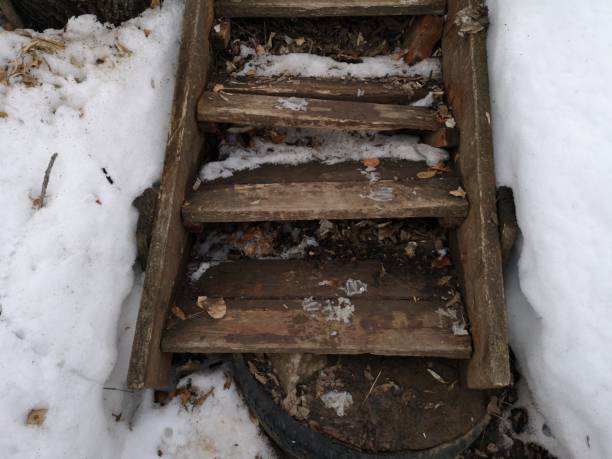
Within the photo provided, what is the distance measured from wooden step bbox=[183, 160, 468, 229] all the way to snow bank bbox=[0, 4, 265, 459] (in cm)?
31

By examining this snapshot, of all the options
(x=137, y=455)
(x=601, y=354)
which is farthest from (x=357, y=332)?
(x=137, y=455)

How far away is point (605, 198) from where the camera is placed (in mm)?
1482

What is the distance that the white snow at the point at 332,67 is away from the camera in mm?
2281

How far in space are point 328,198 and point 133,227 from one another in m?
0.87

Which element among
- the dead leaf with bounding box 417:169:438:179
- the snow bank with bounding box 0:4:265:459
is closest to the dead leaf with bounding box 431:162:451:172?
the dead leaf with bounding box 417:169:438:179

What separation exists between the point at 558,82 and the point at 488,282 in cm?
79

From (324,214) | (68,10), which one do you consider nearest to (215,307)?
(324,214)

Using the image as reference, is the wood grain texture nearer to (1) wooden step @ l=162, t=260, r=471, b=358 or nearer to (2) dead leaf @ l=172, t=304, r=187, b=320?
(1) wooden step @ l=162, t=260, r=471, b=358

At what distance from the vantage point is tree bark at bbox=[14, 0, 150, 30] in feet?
6.98

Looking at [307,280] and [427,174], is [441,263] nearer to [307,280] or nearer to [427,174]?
[427,174]

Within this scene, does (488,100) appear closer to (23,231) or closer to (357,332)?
(357,332)

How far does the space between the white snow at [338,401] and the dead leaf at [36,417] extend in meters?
1.13

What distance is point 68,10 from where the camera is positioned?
217cm

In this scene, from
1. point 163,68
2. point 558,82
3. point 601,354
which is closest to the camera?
point 601,354
